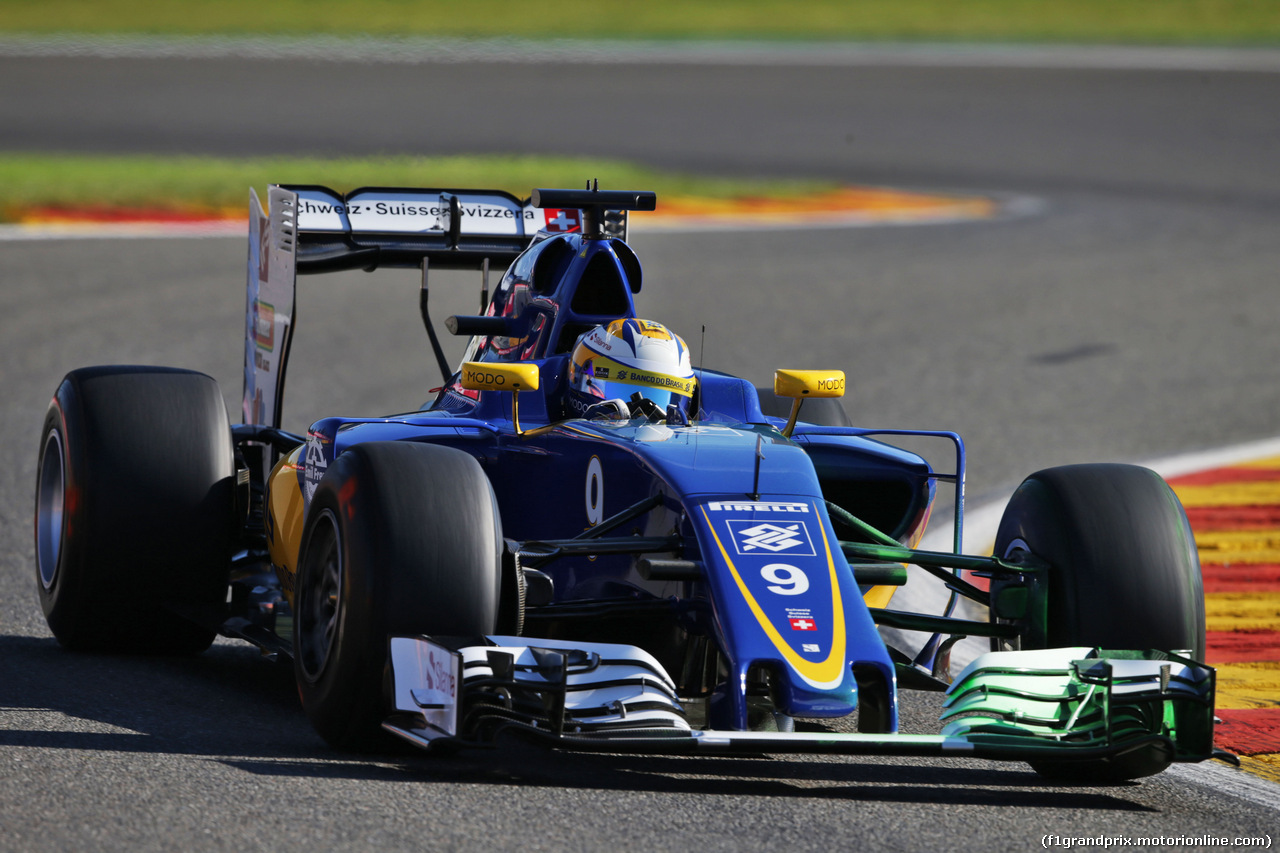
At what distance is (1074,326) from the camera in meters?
15.7

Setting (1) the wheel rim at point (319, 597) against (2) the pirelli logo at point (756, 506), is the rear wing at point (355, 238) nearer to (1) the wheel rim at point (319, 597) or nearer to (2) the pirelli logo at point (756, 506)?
(1) the wheel rim at point (319, 597)

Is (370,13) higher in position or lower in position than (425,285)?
higher

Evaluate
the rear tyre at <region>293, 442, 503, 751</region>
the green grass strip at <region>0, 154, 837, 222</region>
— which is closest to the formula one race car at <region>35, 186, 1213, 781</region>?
the rear tyre at <region>293, 442, 503, 751</region>

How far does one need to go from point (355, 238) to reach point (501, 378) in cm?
268

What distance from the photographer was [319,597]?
18.1ft

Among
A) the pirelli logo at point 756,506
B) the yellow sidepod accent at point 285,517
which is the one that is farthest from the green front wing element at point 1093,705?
the yellow sidepod accent at point 285,517

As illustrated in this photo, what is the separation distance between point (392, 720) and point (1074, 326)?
11631mm

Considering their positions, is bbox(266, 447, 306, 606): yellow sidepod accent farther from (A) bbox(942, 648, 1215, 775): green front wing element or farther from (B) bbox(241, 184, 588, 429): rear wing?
(A) bbox(942, 648, 1215, 775): green front wing element

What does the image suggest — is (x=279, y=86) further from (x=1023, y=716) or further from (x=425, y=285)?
(x=1023, y=716)

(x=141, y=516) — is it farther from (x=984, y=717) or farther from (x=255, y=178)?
(x=255, y=178)

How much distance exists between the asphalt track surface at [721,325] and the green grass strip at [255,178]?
64.1 inches

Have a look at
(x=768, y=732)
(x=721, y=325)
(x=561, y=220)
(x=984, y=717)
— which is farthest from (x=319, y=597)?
(x=721, y=325)

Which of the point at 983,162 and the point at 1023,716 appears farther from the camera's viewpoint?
the point at 983,162

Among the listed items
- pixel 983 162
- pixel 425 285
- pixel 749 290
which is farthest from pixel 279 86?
pixel 425 285
